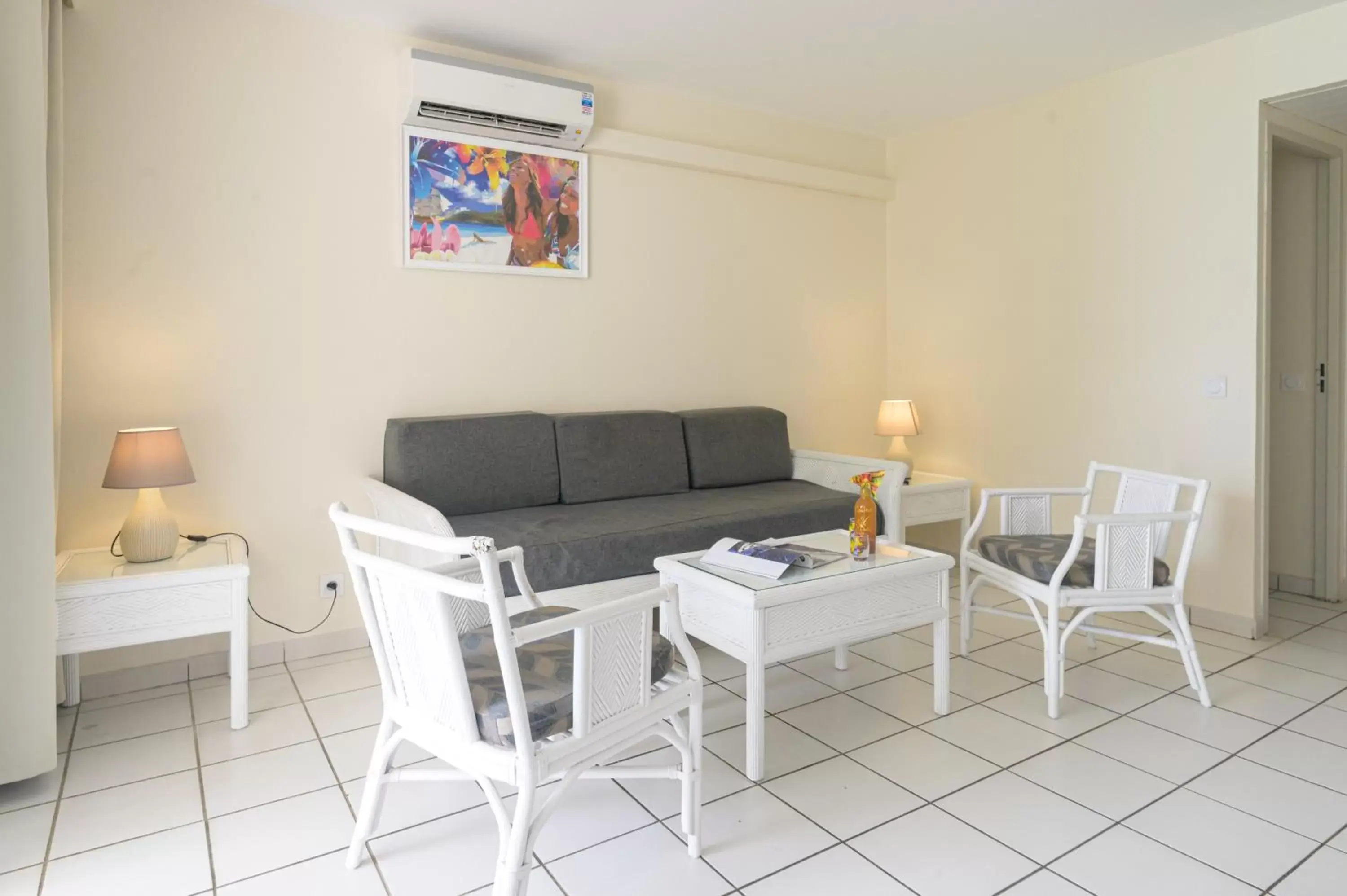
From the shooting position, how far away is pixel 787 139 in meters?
4.55

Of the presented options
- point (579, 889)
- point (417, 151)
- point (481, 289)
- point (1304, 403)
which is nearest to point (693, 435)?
point (481, 289)

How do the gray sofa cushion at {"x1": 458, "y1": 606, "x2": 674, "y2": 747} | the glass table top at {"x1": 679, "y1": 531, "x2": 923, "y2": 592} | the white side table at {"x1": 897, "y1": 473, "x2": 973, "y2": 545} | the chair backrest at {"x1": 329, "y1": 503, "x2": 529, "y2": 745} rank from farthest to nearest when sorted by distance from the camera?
the white side table at {"x1": 897, "y1": 473, "x2": 973, "y2": 545} → the glass table top at {"x1": 679, "y1": 531, "x2": 923, "y2": 592} → the gray sofa cushion at {"x1": 458, "y1": 606, "x2": 674, "y2": 747} → the chair backrest at {"x1": 329, "y1": 503, "x2": 529, "y2": 745}

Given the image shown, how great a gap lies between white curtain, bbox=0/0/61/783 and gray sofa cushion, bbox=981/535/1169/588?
300cm

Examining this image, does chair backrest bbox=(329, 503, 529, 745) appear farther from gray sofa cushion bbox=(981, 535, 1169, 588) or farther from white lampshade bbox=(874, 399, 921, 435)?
white lampshade bbox=(874, 399, 921, 435)

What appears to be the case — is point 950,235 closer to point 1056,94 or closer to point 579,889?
point 1056,94

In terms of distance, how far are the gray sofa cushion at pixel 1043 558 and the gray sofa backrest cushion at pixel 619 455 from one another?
56.3 inches

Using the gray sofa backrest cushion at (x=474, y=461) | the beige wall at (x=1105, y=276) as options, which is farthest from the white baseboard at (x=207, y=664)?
the beige wall at (x=1105, y=276)

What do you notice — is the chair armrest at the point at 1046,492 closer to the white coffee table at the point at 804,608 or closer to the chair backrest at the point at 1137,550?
the chair backrest at the point at 1137,550

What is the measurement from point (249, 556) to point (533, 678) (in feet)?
6.33

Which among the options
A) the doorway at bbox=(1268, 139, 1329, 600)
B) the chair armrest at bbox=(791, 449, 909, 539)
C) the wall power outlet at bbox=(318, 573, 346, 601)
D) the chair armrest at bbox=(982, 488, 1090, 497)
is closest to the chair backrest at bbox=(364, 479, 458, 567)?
the wall power outlet at bbox=(318, 573, 346, 601)

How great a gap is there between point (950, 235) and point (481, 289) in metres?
2.68

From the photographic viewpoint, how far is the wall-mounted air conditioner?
3.27 meters

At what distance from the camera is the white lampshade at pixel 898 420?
4588mm

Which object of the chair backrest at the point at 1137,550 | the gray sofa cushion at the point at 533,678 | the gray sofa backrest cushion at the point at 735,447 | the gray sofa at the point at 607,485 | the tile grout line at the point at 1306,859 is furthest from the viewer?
the gray sofa backrest cushion at the point at 735,447
